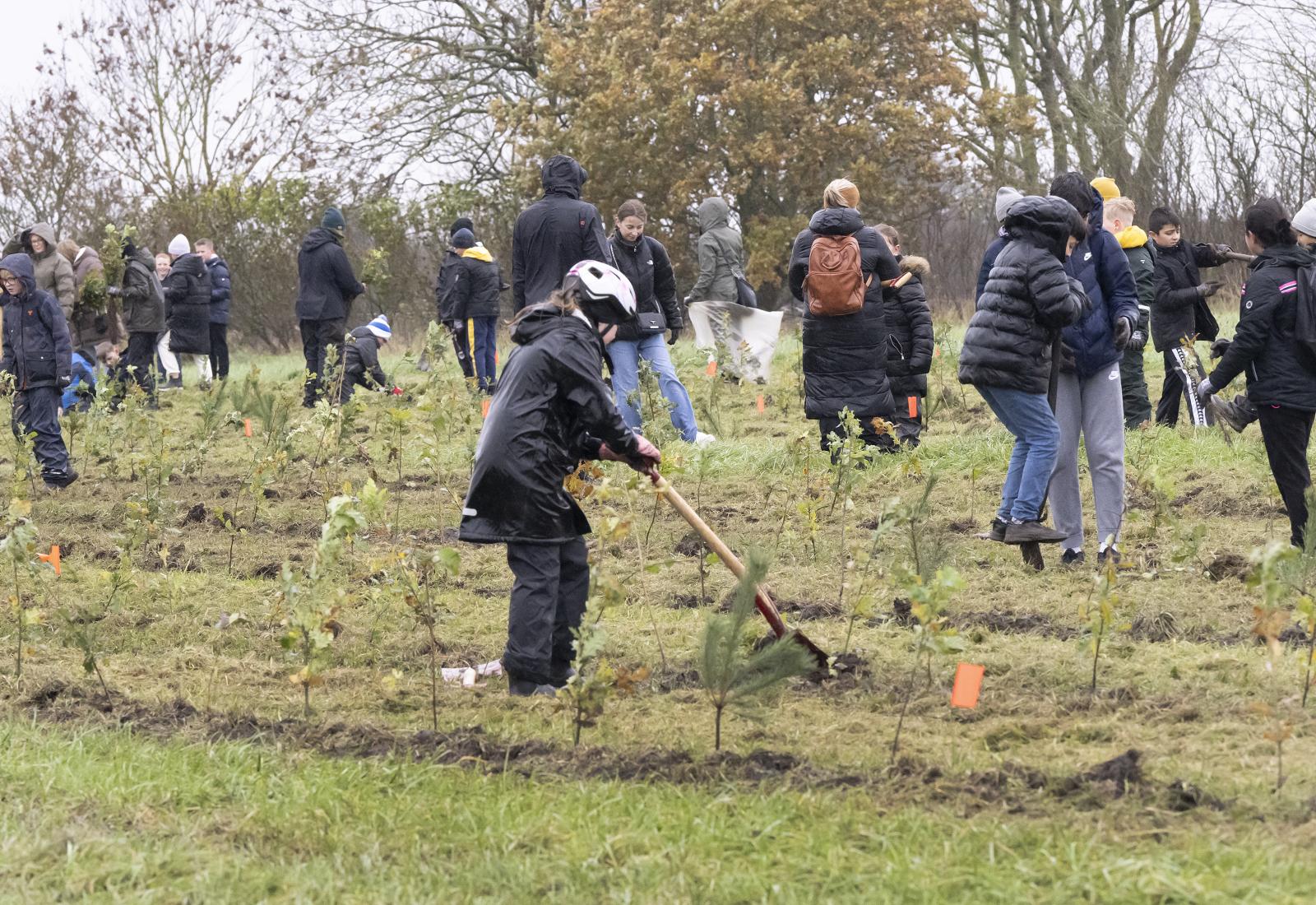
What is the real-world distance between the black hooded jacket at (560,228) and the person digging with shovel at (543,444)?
4.00 metres

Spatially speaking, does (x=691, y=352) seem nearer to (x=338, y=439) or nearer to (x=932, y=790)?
(x=338, y=439)

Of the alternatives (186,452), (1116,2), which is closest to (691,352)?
(186,452)

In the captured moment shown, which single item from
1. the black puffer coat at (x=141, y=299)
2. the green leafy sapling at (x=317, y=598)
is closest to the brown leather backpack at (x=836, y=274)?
the green leafy sapling at (x=317, y=598)

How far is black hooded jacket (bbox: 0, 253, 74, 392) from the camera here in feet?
31.1

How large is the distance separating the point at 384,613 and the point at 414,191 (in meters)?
18.9

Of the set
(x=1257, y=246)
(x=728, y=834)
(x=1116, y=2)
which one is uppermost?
(x=1116, y=2)

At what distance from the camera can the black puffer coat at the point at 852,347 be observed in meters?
8.72

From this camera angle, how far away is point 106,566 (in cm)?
746

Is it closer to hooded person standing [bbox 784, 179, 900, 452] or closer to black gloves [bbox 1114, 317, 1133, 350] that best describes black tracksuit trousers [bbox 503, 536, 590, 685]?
black gloves [bbox 1114, 317, 1133, 350]

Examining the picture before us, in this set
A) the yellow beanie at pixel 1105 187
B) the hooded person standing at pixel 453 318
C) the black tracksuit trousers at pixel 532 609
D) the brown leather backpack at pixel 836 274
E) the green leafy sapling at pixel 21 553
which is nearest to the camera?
the green leafy sapling at pixel 21 553

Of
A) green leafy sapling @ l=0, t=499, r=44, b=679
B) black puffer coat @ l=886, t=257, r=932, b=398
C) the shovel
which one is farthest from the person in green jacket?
green leafy sapling @ l=0, t=499, r=44, b=679

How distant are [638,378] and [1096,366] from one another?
3580 millimetres

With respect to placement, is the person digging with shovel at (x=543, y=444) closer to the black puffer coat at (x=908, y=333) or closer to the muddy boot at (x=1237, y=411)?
the muddy boot at (x=1237, y=411)

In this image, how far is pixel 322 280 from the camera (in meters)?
13.5
